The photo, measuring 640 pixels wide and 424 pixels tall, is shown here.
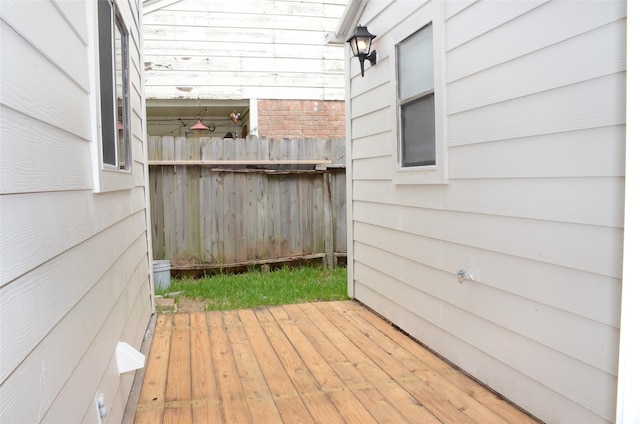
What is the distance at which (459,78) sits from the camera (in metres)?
2.93

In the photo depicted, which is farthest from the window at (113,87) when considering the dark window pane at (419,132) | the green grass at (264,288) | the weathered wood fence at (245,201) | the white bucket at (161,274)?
the weathered wood fence at (245,201)

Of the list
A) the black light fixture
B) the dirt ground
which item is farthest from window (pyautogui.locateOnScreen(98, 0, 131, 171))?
the dirt ground

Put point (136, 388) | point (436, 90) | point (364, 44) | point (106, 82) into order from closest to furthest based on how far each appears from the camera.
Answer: point (106, 82) → point (136, 388) → point (436, 90) → point (364, 44)

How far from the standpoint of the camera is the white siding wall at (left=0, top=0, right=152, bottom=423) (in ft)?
3.56

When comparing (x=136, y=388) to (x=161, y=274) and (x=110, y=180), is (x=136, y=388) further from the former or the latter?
(x=161, y=274)

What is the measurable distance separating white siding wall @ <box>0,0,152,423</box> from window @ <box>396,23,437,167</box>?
6.49 ft

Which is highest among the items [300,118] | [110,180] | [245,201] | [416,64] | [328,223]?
[300,118]

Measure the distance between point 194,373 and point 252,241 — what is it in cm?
309

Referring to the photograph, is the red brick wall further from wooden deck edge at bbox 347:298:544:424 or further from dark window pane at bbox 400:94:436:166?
dark window pane at bbox 400:94:436:166

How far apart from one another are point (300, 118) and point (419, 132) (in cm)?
406

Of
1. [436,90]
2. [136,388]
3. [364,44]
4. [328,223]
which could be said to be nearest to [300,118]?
[328,223]

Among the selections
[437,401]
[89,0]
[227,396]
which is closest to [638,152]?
[437,401]

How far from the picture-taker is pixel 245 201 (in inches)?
241

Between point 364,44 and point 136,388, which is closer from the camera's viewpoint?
point 136,388
